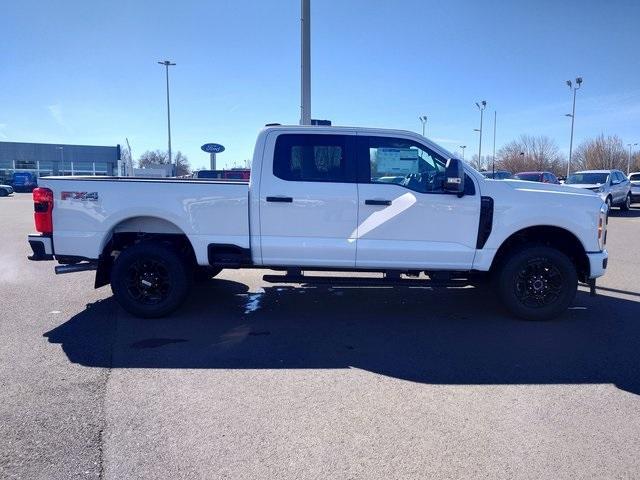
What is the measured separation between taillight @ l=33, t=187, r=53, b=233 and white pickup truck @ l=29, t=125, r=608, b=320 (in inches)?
0.5

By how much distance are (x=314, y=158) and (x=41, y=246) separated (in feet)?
11.2

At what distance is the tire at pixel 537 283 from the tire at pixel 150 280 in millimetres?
3868

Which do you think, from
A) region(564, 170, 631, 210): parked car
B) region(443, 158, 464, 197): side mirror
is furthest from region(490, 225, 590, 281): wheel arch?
region(564, 170, 631, 210): parked car

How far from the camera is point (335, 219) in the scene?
581 centimetres

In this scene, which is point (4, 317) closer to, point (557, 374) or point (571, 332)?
point (557, 374)

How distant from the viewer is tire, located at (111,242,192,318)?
5.97 metres

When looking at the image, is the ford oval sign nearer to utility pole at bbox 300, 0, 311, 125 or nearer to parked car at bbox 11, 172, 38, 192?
utility pole at bbox 300, 0, 311, 125

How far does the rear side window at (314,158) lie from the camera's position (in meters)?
5.89

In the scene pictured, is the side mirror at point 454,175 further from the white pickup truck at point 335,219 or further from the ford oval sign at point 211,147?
the ford oval sign at point 211,147

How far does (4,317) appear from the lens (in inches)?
241

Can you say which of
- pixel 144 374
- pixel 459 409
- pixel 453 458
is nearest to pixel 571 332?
pixel 459 409

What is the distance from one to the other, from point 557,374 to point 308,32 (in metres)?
9.45

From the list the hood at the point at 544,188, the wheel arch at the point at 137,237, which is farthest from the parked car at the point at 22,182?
the hood at the point at 544,188

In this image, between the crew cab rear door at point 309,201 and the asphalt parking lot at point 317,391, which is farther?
the crew cab rear door at point 309,201
